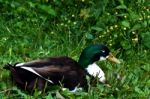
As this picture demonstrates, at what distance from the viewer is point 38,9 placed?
30.6ft

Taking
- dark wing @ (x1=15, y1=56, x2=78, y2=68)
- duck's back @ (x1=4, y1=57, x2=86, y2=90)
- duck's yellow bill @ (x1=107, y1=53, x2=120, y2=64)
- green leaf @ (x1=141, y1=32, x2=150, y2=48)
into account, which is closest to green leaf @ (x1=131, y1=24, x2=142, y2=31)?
green leaf @ (x1=141, y1=32, x2=150, y2=48)

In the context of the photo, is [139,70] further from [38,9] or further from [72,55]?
[38,9]

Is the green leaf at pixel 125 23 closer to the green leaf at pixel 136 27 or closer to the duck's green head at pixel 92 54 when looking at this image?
the green leaf at pixel 136 27

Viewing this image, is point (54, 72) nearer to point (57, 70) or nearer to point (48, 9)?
point (57, 70)

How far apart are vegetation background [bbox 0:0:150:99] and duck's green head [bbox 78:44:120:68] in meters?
0.22

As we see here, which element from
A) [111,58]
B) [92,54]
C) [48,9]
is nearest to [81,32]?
[48,9]

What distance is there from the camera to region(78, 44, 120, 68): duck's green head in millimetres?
7697

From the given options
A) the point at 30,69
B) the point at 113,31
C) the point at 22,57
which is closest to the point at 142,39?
the point at 113,31

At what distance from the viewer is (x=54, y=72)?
7.18 m

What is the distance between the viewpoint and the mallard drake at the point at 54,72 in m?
7.11

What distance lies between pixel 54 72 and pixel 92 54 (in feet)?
2.31

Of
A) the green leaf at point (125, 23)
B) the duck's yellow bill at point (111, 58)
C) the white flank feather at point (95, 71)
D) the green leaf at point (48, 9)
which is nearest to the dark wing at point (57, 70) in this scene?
the white flank feather at point (95, 71)

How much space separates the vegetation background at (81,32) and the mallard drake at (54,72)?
30cm

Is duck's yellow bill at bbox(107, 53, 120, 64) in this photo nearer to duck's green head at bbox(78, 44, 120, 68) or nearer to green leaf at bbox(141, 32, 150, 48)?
duck's green head at bbox(78, 44, 120, 68)
